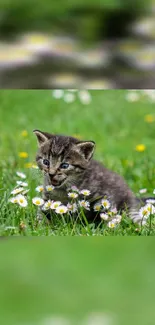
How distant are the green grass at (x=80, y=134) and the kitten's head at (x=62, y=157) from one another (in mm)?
41

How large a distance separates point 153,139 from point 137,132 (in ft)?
0.41

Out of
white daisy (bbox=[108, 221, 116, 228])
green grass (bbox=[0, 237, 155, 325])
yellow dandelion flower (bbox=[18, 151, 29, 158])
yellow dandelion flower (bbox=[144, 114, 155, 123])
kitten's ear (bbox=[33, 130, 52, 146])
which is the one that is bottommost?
green grass (bbox=[0, 237, 155, 325])

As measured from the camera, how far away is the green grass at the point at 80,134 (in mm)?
979

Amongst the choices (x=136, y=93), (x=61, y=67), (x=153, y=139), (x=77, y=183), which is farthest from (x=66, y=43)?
(x=136, y=93)

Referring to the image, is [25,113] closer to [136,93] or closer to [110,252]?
[136,93]

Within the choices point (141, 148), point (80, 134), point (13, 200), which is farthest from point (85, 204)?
point (80, 134)

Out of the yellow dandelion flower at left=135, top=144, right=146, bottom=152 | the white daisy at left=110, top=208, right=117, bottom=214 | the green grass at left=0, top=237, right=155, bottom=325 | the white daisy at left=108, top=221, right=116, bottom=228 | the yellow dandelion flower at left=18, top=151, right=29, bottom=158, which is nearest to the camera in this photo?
the green grass at left=0, top=237, right=155, bottom=325

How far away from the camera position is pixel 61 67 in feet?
2.28

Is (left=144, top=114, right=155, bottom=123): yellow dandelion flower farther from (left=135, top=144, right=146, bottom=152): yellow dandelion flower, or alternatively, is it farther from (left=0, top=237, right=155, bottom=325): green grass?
(left=0, top=237, right=155, bottom=325): green grass

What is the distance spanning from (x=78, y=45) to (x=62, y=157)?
18.0 inches

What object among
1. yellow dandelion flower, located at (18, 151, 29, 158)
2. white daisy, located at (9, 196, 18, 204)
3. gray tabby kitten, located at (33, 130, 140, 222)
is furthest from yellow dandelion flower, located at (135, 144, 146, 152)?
white daisy, located at (9, 196, 18, 204)

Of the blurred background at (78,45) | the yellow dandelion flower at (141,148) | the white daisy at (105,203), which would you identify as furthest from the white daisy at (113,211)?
the yellow dandelion flower at (141,148)

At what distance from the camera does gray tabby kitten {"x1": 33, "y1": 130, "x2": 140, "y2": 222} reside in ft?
3.62

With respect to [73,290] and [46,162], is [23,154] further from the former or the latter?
[73,290]
